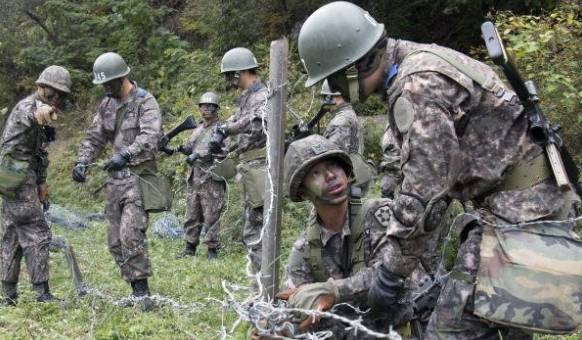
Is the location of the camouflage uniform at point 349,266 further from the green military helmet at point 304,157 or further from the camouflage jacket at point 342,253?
the green military helmet at point 304,157

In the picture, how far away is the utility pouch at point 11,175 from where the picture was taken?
6692 mm

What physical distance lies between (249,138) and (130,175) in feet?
4.92

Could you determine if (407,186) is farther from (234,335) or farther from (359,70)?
(234,335)

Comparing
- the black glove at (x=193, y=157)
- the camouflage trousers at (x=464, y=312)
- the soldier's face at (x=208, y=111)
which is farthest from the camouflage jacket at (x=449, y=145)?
the soldier's face at (x=208, y=111)

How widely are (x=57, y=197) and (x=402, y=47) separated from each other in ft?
44.6

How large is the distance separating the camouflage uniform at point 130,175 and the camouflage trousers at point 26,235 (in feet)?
2.18

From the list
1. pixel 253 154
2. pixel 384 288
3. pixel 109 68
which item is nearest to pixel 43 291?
pixel 109 68

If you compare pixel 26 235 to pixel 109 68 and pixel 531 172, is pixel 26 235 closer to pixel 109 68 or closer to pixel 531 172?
pixel 109 68

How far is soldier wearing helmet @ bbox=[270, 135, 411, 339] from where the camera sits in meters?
3.45

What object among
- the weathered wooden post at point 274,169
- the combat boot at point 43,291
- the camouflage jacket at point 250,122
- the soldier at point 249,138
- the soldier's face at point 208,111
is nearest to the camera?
the weathered wooden post at point 274,169

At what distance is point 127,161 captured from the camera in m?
6.52

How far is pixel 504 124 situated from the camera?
3023mm

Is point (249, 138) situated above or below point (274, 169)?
above

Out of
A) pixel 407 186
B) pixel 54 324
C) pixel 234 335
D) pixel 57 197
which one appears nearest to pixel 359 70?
pixel 407 186
